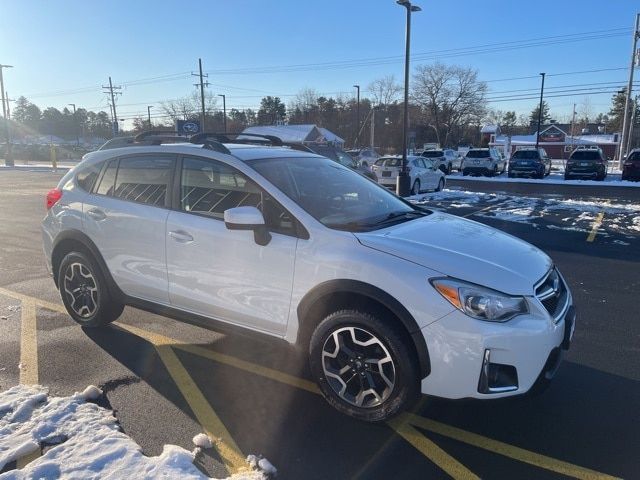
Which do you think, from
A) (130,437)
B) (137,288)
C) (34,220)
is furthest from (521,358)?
(34,220)

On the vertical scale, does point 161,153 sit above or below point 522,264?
above

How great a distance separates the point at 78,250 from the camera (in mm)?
4668

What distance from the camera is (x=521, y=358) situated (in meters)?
2.82

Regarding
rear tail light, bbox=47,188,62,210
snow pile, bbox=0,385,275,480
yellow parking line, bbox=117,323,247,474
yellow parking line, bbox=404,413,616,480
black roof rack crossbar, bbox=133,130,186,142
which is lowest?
yellow parking line, bbox=404,413,616,480

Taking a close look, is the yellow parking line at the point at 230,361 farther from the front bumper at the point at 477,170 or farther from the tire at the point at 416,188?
the front bumper at the point at 477,170

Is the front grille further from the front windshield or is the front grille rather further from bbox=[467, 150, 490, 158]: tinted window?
bbox=[467, 150, 490, 158]: tinted window

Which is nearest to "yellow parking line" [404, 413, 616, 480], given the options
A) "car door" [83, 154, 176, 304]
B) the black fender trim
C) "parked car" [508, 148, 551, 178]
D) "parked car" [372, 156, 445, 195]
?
"car door" [83, 154, 176, 304]

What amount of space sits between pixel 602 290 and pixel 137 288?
5.47m

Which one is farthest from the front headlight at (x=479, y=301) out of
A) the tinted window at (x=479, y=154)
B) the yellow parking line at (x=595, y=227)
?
the tinted window at (x=479, y=154)

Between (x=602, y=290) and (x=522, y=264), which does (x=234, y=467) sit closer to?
(x=522, y=264)

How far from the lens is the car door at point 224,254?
343 cm

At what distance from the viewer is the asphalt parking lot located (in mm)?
2842

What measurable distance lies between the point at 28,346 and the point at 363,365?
3.13m

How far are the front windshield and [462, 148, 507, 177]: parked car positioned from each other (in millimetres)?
27194
